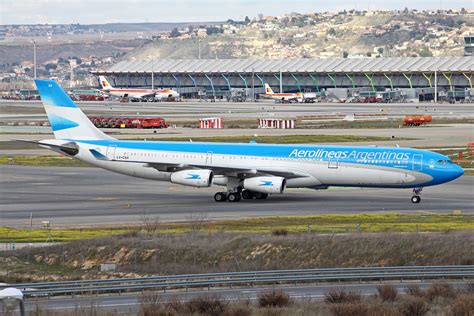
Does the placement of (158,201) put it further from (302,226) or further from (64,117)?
(302,226)

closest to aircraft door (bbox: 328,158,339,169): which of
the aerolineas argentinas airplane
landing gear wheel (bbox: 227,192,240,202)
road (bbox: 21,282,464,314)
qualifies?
the aerolineas argentinas airplane

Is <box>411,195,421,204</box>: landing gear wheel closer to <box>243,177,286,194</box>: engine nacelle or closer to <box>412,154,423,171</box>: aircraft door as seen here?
<box>412,154,423,171</box>: aircraft door

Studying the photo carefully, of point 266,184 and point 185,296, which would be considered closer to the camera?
point 185,296

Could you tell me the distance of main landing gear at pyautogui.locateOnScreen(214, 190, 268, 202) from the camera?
235ft

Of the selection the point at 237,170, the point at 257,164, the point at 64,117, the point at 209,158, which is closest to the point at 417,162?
the point at 257,164

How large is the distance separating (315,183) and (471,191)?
12.2 m

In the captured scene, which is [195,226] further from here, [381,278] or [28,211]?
[381,278]

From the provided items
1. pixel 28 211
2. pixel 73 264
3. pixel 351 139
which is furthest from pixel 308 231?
pixel 351 139

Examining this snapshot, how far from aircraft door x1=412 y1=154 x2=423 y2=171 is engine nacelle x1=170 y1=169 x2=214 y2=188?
1288 cm

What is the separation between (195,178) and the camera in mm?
70562

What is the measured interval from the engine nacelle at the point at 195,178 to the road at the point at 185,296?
2674cm

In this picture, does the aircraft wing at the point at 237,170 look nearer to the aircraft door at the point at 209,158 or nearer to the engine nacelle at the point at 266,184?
the aircraft door at the point at 209,158

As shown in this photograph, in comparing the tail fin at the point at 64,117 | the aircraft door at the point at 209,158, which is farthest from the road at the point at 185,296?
the tail fin at the point at 64,117

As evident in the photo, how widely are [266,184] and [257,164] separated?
203 cm
